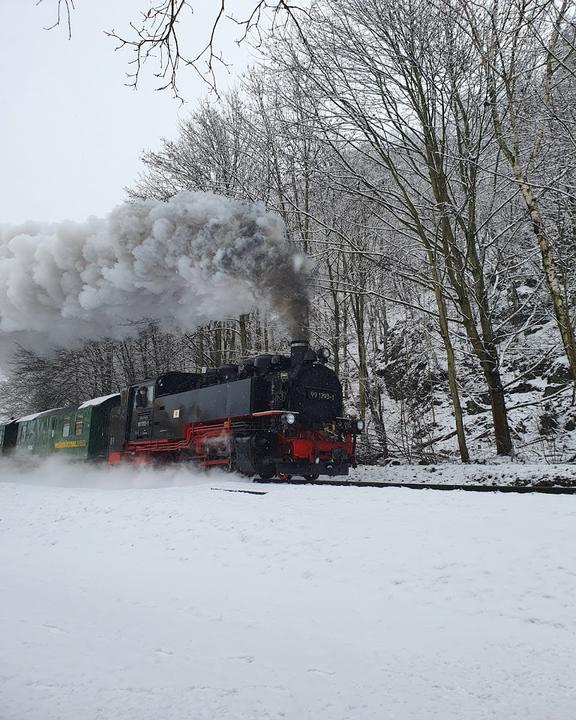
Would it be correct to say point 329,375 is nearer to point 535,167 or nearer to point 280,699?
point 535,167

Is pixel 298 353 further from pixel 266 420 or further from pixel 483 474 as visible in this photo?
pixel 483 474

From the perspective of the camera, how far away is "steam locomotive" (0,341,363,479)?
11.0 metres

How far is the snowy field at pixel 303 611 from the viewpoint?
284 centimetres

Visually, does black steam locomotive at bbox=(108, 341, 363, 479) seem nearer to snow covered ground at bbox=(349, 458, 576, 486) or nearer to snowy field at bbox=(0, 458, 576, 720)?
snow covered ground at bbox=(349, 458, 576, 486)

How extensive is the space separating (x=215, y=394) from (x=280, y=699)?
9.35m

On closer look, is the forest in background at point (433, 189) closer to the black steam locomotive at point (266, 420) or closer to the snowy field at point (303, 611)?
the black steam locomotive at point (266, 420)

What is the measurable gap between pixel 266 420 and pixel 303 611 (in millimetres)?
6985

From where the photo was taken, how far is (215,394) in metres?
12.0

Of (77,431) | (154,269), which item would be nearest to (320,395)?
(154,269)

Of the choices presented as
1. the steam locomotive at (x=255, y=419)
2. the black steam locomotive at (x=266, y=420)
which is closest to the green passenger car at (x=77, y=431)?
the steam locomotive at (x=255, y=419)

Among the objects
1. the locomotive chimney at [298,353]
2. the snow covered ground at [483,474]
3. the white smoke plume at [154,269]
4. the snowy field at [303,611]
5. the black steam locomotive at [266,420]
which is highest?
the white smoke plume at [154,269]

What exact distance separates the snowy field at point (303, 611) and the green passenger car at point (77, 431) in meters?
9.08

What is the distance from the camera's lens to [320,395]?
11.8 metres

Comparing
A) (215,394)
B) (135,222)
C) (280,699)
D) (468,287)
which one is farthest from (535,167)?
(280,699)
